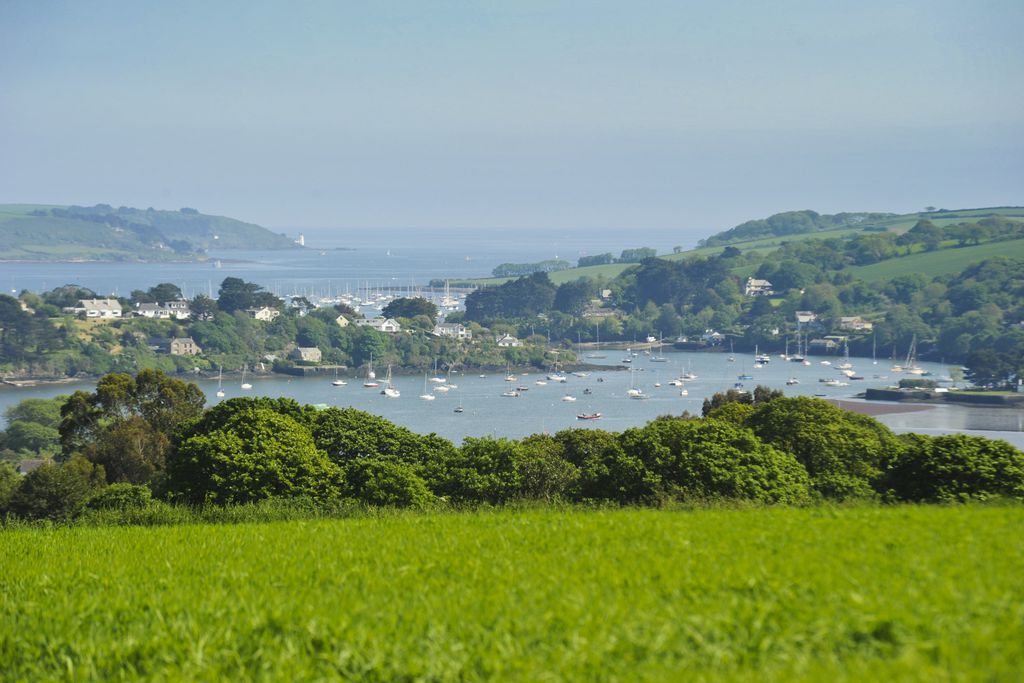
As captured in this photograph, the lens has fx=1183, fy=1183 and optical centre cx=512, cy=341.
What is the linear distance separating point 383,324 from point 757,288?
144 feet

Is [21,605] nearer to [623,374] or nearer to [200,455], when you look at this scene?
[200,455]

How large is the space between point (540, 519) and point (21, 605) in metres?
3.95

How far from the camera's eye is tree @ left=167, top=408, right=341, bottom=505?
16500mm

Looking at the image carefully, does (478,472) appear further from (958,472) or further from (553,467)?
(958,472)

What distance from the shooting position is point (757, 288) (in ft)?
384

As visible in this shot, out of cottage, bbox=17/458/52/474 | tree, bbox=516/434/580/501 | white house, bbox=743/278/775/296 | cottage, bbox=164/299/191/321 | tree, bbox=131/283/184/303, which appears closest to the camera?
tree, bbox=516/434/580/501

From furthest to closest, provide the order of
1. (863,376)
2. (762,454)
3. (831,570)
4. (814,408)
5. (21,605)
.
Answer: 1. (863,376)
2. (814,408)
3. (762,454)
4. (21,605)
5. (831,570)

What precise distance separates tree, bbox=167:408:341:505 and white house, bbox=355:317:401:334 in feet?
219

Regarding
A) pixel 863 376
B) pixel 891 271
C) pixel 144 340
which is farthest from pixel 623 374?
pixel 891 271

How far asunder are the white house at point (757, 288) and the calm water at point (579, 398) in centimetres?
3101

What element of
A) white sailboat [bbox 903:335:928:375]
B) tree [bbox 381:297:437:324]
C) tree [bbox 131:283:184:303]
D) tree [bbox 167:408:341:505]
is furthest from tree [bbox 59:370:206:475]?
tree [bbox 131:283:184:303]

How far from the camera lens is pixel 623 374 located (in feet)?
247

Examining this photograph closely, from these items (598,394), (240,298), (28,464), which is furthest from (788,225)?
(28,464)

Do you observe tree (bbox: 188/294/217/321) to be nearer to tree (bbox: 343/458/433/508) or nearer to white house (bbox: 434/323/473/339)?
white house (bbox: 434/323/473/339)
